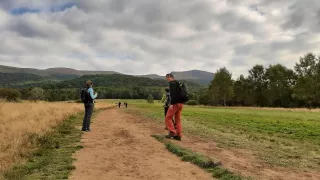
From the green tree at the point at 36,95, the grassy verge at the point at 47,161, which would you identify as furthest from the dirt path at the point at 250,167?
the green tree at the point at 36,95

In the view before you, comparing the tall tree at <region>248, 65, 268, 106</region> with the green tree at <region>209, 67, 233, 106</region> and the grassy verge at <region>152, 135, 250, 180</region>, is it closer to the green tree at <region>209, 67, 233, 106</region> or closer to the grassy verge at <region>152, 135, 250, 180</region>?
the green tree at <region>209, 67, 233, 106</region>

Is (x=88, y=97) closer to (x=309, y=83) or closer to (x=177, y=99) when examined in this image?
(x=177, y=99)

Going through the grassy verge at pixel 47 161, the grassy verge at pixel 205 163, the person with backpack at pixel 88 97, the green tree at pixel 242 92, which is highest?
the green tree at pixel 242 92

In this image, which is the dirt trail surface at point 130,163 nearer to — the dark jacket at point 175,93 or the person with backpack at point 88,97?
the dark jacket at point 175,93

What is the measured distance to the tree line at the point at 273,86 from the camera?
3374 inches

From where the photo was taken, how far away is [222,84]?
100 m

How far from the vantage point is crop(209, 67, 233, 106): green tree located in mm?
99500

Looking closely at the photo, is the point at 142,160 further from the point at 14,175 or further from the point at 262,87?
the point at 262,87

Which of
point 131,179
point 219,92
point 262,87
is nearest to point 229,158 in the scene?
point 131,179

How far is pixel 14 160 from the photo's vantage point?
9414 mm

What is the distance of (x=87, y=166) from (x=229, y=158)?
4222 millimetres

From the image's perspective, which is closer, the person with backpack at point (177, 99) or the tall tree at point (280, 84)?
the person with backpack at point (177, 99)

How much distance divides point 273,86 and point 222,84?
49.1 feet

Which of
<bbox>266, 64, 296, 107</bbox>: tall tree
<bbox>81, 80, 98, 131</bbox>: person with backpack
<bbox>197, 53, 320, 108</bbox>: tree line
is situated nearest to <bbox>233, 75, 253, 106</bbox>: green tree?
<bbox>197, 53, 320, 108</bbox>: tree line
